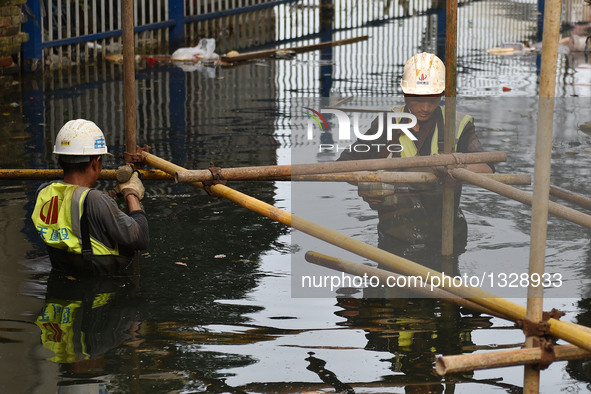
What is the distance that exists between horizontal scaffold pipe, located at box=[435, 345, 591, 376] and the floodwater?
35.3 inches

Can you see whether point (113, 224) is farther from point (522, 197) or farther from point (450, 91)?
point (522, 197)

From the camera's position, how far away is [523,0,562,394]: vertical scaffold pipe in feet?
13.3

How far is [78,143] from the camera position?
6.10 meters

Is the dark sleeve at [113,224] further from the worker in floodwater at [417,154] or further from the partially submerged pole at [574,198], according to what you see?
the partially submerged pole at [574,198]

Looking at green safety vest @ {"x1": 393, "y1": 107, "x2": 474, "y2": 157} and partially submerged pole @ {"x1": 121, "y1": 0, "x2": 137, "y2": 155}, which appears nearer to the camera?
green safety vest @ {"x1": 393, "y1": 107, "x2": 474, "y2": 157}

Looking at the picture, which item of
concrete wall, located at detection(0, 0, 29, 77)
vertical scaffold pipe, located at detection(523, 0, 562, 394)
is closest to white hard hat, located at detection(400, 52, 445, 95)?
vertical scaffold pipe, located at detection(523, 0, 562, 394)

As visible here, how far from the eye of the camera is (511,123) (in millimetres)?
12180

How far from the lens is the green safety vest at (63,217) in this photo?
609 cm

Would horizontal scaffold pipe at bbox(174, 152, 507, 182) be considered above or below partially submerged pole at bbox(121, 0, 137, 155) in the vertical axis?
below

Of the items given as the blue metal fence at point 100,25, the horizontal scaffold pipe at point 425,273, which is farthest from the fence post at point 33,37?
the horizontal scaffold pipe at point 425,273

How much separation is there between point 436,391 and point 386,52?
13379 millimetres

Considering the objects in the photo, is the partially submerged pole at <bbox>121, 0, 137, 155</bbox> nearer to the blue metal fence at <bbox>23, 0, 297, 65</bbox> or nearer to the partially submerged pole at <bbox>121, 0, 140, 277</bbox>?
the partially submerged pole at <bbox>121, 0, 140, 277</bbox>

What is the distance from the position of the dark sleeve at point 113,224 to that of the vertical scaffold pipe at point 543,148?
9.23ft

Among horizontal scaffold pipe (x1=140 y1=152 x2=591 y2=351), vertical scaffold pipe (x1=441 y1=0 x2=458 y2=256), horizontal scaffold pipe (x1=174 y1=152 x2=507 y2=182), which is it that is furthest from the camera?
vertical scaffold pipe (x1=441 y1=0 x2=458 y2=256)
